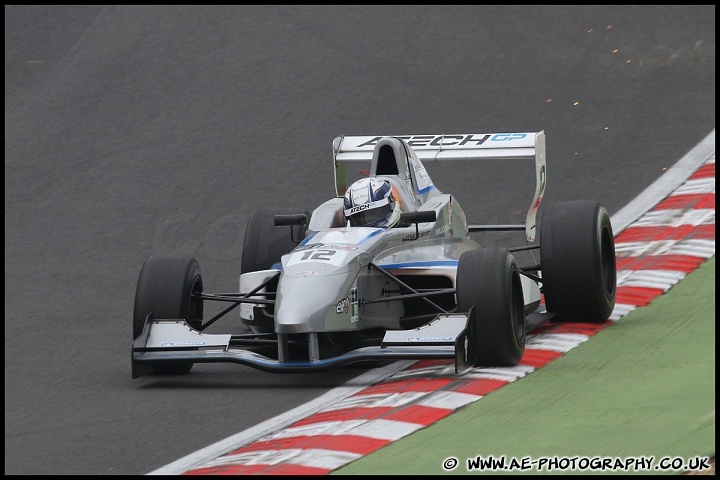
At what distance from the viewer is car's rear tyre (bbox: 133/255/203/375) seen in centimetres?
952

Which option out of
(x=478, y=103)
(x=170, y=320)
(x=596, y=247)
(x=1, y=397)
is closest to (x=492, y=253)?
(x=596, y=247)

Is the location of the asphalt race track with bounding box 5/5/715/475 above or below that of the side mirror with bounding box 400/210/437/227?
above

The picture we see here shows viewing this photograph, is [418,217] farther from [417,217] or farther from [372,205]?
[372,205]

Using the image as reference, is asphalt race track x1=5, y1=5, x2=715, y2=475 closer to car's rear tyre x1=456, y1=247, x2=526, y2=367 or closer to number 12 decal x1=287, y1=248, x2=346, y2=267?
number 12 decal x1=287, y1=248, x2=346, y2=267

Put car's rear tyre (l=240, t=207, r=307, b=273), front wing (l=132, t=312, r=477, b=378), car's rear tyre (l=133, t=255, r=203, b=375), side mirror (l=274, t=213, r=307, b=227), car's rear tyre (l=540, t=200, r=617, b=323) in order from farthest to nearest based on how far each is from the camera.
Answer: car's rear tyre (l=240, t=207, r=307, b=273) < side mirror (l=274, t=213, r=307, b=227) < car's rear tyre (l=540, t=200, r=617, b=323) < car's rear tyre (l=133, t=255, r=203, b=375) < front wing (l=132, t=312, r=477, b=378)

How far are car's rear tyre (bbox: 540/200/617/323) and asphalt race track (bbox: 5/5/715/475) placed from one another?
1999 mm

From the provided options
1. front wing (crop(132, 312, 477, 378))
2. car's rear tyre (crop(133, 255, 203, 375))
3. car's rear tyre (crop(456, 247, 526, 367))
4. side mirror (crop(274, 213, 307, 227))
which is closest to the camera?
front wing (crop(132, 312, 477, 378))

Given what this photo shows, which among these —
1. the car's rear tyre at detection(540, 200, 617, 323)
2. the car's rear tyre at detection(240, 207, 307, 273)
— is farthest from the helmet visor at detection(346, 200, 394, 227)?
the car's rear tyre at detection(540, 200, 617, 323)

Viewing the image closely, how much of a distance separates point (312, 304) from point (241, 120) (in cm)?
927

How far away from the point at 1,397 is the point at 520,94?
1086 cm

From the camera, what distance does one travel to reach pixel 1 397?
9.05 meters

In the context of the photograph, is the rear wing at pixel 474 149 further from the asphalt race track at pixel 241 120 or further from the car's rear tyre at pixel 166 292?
the car's rear tyre at pixel 166 292

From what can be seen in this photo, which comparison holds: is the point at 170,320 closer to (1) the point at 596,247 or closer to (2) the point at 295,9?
(1) the point at 596,247

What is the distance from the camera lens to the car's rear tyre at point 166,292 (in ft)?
31.2
